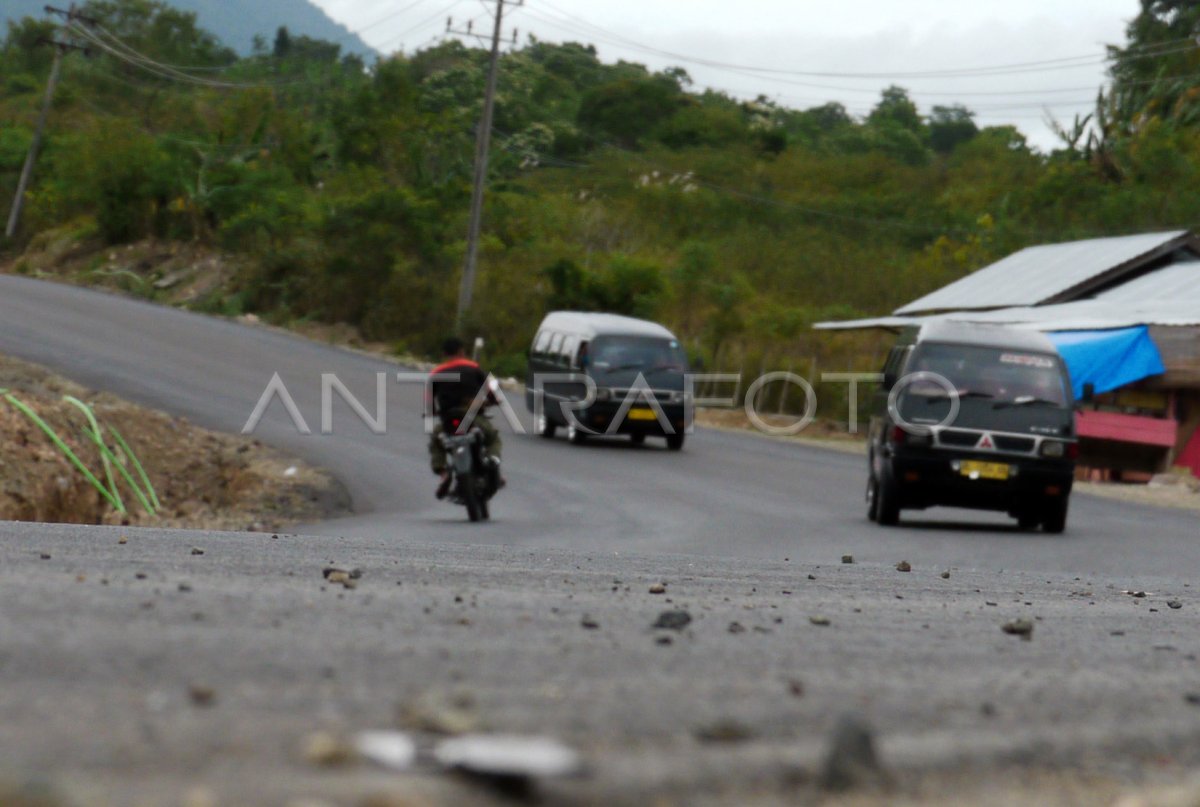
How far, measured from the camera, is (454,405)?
627 inches

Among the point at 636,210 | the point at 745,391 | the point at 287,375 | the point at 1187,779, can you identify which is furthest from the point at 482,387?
the point at 636,210

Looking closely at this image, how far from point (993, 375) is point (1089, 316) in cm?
1774

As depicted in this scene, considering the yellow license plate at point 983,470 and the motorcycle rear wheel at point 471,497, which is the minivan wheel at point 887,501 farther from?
the motorcycle rear wheel at point 471,497

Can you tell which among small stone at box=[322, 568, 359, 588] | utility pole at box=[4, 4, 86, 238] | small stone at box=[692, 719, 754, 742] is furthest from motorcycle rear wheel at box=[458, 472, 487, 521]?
utility pole at box=[4, 4, 86, 238]

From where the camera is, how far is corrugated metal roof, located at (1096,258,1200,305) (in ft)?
115

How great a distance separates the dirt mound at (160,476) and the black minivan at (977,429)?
232 inches

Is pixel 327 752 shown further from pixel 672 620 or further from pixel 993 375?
pixel 993 375

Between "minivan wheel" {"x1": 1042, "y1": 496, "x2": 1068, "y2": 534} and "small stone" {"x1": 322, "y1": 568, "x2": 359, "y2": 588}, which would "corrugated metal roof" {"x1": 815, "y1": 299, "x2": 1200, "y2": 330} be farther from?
"small stone" {"x1": 322, "y1": 568, "x2": 359, "y2": 588}

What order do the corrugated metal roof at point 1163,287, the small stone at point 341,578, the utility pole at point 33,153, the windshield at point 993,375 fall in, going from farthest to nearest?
the utility pole at point 33,153 < the corrugated metal roof at point 1163,287 < the windshield at point 993,375 < the small stone at point 341,578

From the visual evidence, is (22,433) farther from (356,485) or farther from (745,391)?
(745,391)

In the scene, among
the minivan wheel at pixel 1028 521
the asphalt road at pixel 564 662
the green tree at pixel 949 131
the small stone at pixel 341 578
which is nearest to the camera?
the asphalt road at pixel 564 662

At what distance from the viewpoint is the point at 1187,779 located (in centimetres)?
A: 326

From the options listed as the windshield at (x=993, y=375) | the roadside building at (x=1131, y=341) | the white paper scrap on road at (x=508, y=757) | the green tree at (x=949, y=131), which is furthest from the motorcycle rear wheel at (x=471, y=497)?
the green tree at (x=949, y=131)

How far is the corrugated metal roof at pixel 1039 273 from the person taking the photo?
1537 inches
